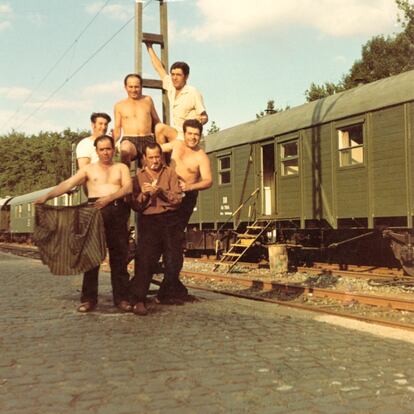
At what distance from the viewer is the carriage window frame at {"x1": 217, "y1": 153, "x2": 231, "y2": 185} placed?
17453 mm

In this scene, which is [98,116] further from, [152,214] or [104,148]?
[152,214]

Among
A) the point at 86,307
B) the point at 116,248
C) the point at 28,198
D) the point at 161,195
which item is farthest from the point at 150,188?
the point at 28,198

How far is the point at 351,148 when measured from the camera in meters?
12.4

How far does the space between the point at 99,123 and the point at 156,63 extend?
5.47 feet

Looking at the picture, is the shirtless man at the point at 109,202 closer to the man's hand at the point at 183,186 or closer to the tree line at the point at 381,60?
the man's hand at the point at 183,186

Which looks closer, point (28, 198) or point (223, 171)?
point (223, 171)

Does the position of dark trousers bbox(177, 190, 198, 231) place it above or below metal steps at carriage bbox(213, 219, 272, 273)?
above

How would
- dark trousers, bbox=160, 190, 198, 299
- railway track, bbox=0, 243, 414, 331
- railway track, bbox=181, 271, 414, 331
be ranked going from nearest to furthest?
dark trousers, bbox=160, 190, 198, 299
railway track, bbox=181, 271, 414, 331
railway track, bbox=0, 243, 414, 331

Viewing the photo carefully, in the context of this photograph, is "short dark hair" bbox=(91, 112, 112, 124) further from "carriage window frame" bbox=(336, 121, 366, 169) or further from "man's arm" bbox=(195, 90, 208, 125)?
"carriage window frame" bbox=(336, 121, 366, 169)

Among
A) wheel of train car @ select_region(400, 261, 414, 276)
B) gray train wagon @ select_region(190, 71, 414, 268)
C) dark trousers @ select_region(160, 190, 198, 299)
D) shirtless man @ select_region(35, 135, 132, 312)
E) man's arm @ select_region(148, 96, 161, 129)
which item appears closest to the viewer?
shirtless man @ select_region(35, 135, 132, 312)

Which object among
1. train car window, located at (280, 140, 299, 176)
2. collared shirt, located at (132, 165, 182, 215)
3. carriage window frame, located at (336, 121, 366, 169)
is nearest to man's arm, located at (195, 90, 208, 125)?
collared shirt, located at (132, 165, 182, 215)

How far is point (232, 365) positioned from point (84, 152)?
3754mm

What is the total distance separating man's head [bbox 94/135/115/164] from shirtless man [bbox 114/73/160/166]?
0.41 metres

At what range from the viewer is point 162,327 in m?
5.62
